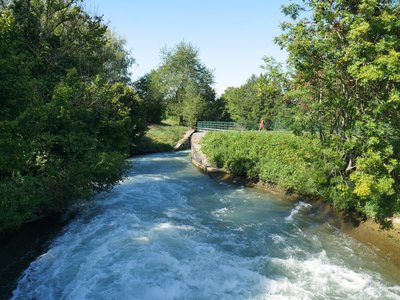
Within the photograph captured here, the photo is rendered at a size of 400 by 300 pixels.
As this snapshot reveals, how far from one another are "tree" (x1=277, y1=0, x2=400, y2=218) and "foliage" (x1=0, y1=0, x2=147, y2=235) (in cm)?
784

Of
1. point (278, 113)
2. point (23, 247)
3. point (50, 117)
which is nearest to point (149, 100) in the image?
point (278, 113)

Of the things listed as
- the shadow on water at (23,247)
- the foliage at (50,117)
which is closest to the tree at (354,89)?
the foliage at (50,117)

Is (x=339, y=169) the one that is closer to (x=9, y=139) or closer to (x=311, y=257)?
(x=311, y=257)

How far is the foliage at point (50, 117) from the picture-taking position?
25.7ft

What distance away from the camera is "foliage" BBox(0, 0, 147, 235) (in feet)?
25.7

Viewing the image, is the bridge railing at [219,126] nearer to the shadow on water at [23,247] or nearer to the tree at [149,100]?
the tree at [149,100]

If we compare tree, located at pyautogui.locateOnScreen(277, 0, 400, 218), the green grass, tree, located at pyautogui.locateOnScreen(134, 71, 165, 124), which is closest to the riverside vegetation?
tree, located at pyautogui.locateOnScreen(277, 0, 400, 218)

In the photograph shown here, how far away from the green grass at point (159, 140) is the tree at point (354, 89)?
71.8 ft

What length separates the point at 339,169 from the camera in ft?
42.6

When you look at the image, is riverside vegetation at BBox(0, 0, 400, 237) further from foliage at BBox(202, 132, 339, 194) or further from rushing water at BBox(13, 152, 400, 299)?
rushing water at BBox(13, 152, 400, 299)

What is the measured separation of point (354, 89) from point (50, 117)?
414 inches

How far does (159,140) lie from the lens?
36.8 m

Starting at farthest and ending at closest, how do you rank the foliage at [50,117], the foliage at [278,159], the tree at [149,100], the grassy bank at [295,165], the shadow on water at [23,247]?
the tree at [149,100], the foliage at [278,159], the grassy bank at [295,165], the shadow on water at [23,247], the foliage at [50,117]

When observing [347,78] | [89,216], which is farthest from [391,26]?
[89,216]
